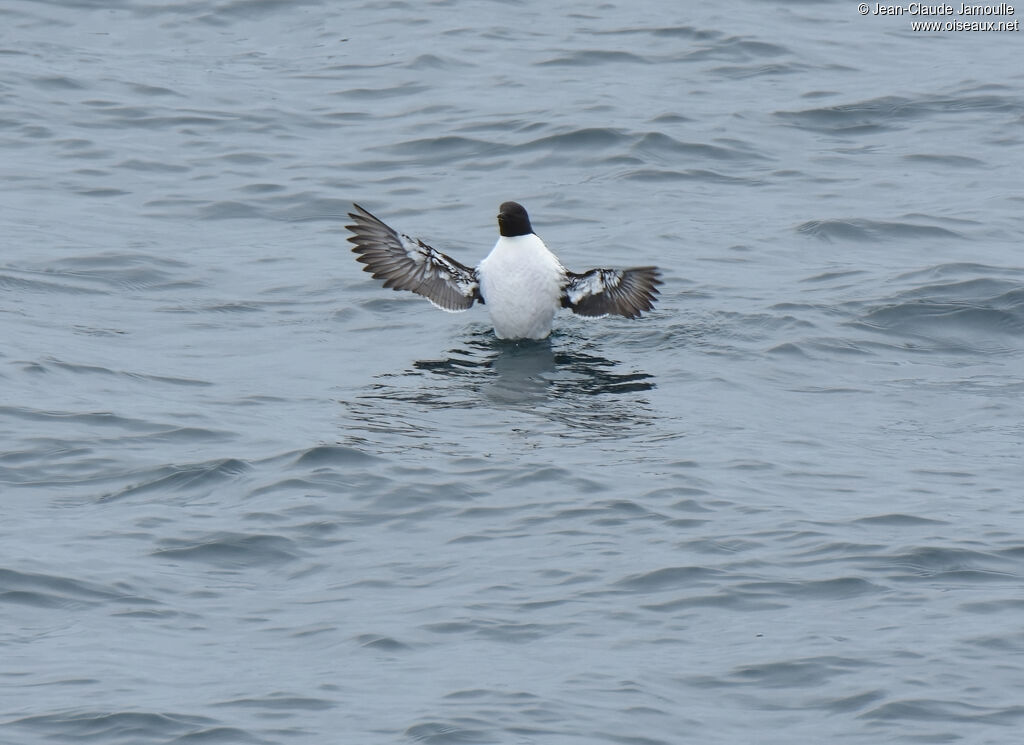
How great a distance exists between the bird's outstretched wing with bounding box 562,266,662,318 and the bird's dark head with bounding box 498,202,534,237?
46 cm

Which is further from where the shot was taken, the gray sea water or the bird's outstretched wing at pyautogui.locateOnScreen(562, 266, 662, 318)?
the bird's outstretched wing at pyautogui.locateOnScreen(562, 266, 662, 318)

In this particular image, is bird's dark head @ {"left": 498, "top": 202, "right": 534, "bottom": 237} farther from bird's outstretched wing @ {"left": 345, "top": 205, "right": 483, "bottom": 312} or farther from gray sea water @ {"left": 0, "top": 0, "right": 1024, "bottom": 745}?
gray sea water @ {"left": 0, "top": 0, "right": 1024, "bottom": 745}

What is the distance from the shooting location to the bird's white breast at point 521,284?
506 inches

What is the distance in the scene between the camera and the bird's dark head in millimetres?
12844

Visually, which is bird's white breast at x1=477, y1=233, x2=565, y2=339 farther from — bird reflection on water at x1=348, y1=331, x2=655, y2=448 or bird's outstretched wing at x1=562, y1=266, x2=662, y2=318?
bird reflection on water at x1=348, y1=331, x2=655, y2=448

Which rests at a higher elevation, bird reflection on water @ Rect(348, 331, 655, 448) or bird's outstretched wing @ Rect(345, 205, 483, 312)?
bird's outstretched wing @ Rect(345, 205, 483, 312)

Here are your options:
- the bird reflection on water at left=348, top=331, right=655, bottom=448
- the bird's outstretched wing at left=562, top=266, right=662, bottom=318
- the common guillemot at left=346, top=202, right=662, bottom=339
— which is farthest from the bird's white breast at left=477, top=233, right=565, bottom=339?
the bird reflection on water at left=348, top=331, right=655, bottom=448

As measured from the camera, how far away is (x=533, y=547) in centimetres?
906

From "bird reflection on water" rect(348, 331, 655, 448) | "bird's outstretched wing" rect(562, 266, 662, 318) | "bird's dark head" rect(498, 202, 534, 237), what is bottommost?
"bird reflection on water" rect(348, 331, 655, 448)

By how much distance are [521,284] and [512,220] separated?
46 cm

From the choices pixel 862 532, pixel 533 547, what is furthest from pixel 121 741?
pixel 862 532

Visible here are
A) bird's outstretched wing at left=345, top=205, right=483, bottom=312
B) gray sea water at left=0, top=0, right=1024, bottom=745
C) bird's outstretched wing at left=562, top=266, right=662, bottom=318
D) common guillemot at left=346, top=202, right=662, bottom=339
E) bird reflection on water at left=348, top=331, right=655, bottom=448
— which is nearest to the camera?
gray sea water at left=0, top=0, right=1024, bottom=745

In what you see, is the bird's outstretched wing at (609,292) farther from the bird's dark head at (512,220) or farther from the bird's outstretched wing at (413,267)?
the bird's outstretched wing at (413,267)

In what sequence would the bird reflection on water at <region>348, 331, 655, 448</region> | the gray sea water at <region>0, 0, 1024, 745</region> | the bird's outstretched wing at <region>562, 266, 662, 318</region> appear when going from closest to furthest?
the gray sea water at <region>0, 0, 1024, 745</region>
the bird reflection on water at <region>348, 331, 655, 448</region>
the bird's outstretched wing at <region>562, 266, 662, 318</region>
